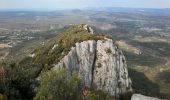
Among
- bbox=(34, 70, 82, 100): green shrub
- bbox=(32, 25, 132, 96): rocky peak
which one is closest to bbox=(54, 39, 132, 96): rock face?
bbox=(32, 25, 132, 96): rocky peak

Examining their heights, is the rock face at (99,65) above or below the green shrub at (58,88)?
below

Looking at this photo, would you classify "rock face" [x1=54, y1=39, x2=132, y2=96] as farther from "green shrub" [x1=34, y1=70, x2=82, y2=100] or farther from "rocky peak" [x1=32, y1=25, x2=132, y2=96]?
"green shrub" [x1=34, y1=70, x2=82, y2=100]

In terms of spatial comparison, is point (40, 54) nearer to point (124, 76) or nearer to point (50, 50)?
point (50, 50)

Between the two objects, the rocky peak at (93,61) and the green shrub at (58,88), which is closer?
the green shrub at (58,88)

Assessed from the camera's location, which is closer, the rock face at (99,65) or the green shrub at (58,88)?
the green shrub at (58,88)

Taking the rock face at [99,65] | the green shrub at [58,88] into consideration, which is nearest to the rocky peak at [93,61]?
the rock face at [99,65]

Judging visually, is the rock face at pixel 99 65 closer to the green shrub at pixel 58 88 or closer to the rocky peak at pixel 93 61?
the rocky peak at pixel 93 61

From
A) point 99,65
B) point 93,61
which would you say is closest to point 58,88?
point 99,65

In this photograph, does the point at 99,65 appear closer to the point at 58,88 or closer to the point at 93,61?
the point at 93,61
